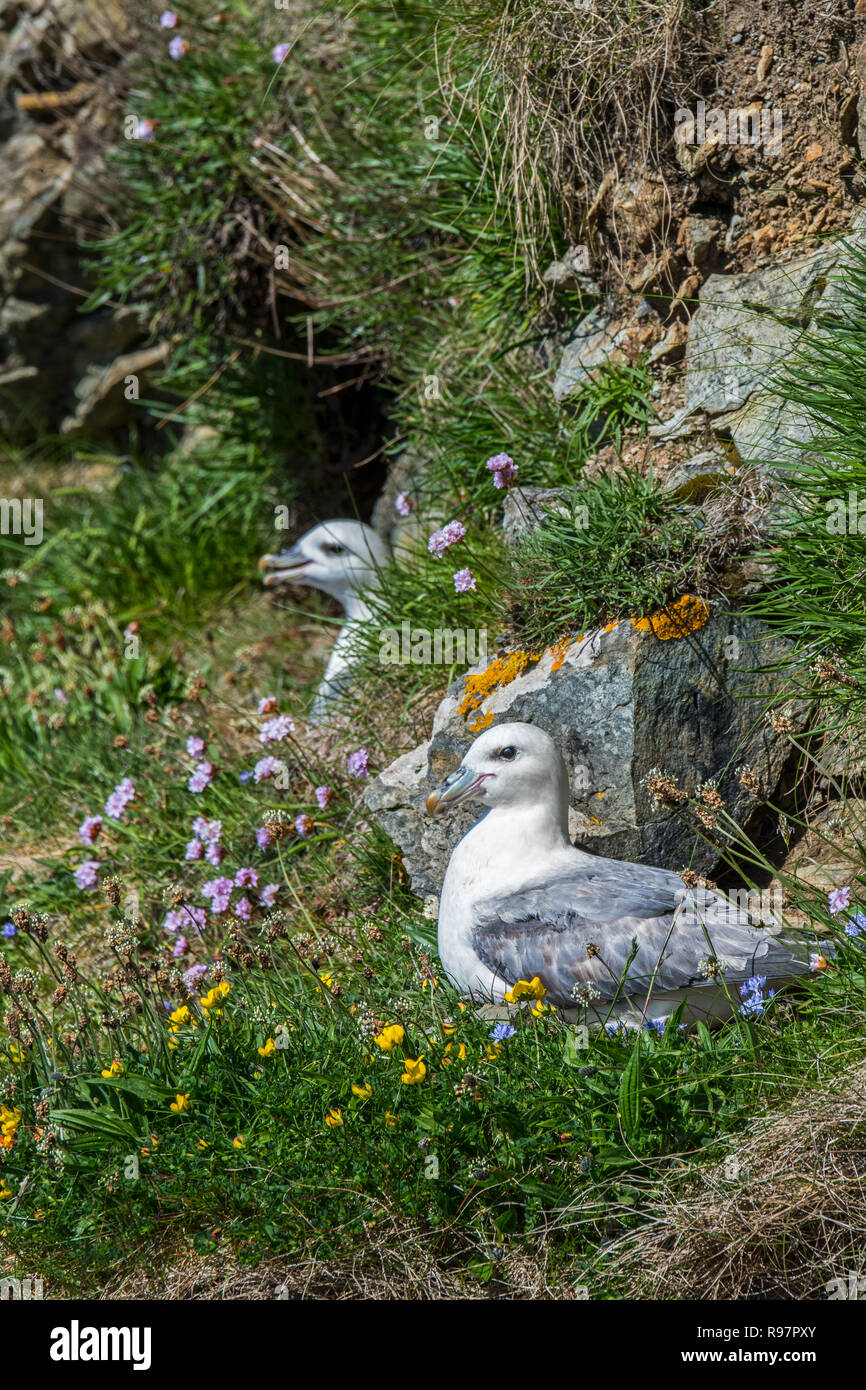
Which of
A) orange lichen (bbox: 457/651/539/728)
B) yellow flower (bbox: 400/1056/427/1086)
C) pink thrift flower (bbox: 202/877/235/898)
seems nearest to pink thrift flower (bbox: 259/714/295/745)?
pink thrift flower (bbox: 202/877/235/898)

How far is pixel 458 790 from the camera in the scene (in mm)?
3697

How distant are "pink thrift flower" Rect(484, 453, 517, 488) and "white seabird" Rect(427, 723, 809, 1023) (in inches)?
46.6

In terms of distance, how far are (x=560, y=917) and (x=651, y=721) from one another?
797mm

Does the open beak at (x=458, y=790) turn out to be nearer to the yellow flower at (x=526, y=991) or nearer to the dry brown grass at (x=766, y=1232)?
the yellow flower at (x=526, y=991)

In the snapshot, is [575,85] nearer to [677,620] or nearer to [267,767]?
[677,620]

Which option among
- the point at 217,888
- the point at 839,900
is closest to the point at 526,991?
the point at 839,900

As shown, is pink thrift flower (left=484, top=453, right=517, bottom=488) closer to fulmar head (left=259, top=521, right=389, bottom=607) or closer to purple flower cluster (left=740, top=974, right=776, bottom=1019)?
fulmar head (left=259, top=521, right=389, bottom=607)

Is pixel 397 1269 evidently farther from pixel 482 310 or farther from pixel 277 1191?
pixel 482 310

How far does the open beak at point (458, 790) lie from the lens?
12.1ft

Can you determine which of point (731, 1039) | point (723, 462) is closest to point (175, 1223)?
point (731, 1039)

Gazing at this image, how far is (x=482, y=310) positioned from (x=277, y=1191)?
12.0 feet

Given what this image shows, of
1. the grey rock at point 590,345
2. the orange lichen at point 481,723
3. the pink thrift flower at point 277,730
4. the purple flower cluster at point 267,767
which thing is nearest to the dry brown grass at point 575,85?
the grey rock at point 590,345

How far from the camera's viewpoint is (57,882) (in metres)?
5.06

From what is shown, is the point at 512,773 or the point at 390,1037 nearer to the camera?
the point at 390,1037
